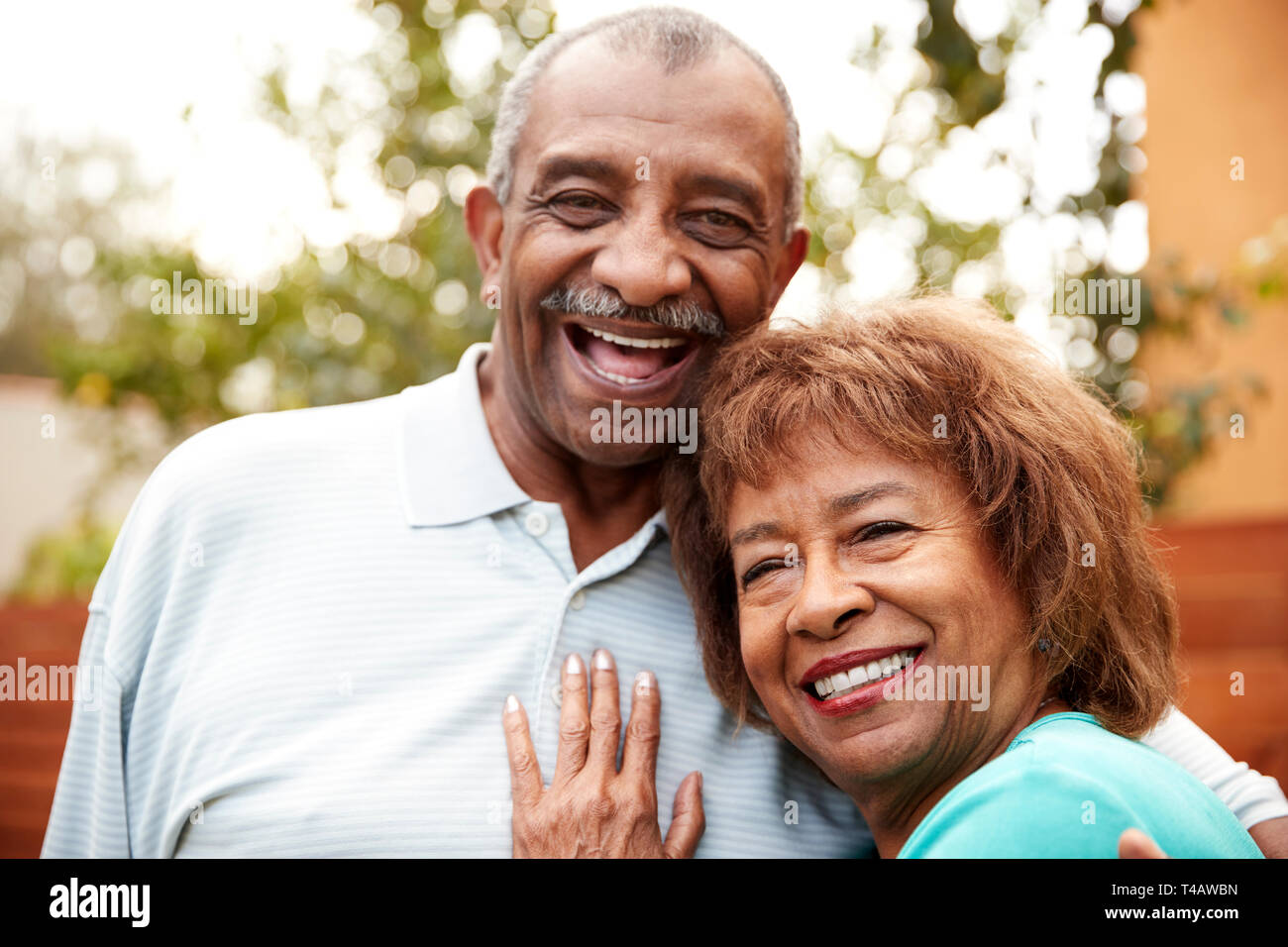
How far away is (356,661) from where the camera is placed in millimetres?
1978

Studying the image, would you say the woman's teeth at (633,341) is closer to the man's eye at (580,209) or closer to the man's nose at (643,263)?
the man's nose at (643,263)

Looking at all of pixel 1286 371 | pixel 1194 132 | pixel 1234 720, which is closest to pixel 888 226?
pixel 1194 132

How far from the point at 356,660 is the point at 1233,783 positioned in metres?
1.60

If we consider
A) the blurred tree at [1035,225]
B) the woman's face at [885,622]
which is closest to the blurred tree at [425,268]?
the blurred tree at [1035,225]

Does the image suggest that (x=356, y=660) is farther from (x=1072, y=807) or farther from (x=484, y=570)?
(x=1072, y=807)

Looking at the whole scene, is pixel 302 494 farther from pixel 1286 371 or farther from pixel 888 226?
pixel 1286 371

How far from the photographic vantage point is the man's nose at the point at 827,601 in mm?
1722

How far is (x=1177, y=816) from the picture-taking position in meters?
1.53

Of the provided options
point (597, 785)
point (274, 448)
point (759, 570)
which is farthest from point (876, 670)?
point (274, 448)

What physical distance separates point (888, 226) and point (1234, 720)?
3124mm

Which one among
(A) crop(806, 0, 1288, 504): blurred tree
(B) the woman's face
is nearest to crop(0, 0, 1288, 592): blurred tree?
(A) crop(806, 0, 1288, 504): blurred tree

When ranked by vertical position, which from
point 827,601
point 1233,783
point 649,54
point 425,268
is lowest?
point 1233,783

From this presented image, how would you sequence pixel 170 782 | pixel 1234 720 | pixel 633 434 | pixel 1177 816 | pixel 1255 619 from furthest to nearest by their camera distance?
pixel 1255 619
pixel 1234 720
pixel 633 434
pixel 170 782
pixel 1177 816
